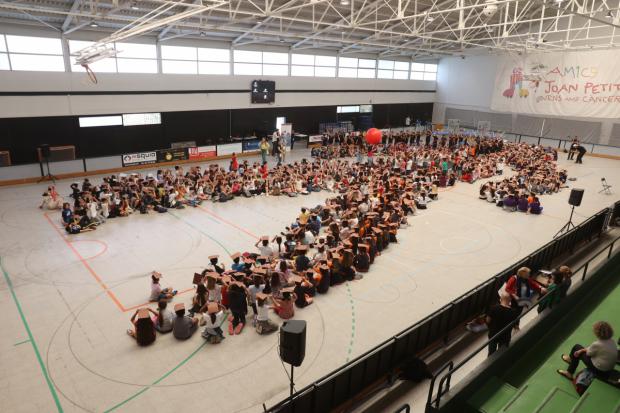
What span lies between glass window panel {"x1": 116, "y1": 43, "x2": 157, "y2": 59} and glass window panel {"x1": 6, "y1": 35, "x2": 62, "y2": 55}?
3169 millimetres

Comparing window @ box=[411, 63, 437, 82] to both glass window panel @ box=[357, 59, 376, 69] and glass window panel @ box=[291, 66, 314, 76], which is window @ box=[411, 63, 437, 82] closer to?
glass window panel @ box=[357, 59, 376, 69]

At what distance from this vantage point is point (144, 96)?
23.9m

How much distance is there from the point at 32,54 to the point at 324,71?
20238 millimetres

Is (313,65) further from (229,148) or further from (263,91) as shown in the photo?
(229,148)

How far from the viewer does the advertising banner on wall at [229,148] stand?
2636 cm

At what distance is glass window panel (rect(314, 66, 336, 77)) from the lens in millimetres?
32625

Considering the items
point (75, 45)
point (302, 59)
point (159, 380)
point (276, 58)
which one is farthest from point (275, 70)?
point (159, 380)

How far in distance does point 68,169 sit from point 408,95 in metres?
31.5

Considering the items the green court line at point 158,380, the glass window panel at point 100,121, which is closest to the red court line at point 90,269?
the green court line at point 158,380

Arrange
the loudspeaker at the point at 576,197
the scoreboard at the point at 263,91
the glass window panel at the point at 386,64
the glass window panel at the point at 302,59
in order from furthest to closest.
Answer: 1. the glass window panel at the point at 386,64
2. the glass window panel at the point at 302,59
3. the scoreboard at the point at 263,91
4. the loudspeaker at the point at 576,197

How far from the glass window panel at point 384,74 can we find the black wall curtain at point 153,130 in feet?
16.2

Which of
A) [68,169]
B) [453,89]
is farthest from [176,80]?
[453,89]

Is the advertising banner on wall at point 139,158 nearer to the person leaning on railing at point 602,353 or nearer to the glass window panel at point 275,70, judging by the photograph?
the glass window panel at point 275,70

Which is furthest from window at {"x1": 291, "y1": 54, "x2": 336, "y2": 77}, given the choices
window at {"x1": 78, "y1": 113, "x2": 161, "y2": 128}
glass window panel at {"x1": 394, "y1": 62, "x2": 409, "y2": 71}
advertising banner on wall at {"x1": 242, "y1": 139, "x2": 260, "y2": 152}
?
window at {"x1": 78, "y1": 113, "x2": 161, "y2": 128}
